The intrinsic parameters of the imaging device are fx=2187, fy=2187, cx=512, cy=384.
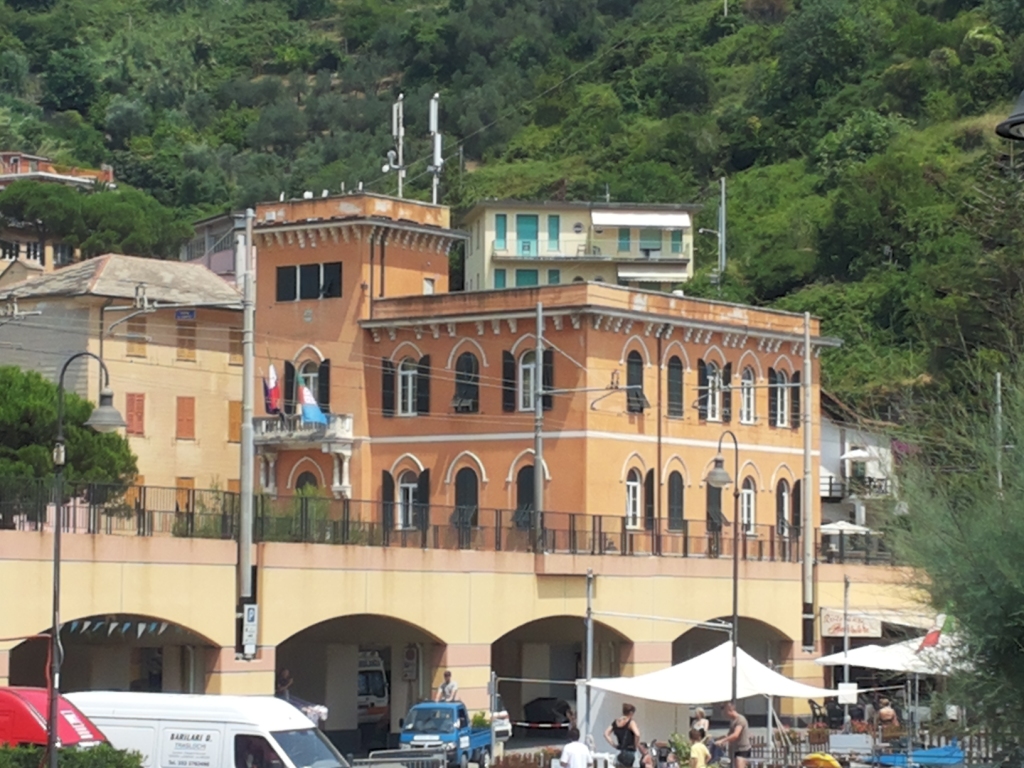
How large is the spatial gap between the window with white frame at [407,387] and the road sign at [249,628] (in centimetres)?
2618

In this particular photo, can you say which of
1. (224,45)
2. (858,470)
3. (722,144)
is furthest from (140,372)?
(224,45)

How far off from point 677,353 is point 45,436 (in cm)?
1788

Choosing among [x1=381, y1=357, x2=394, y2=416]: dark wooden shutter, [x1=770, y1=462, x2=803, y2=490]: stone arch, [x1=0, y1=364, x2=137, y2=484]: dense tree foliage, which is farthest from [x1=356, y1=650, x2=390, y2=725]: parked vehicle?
[x1=770, y1=462, x2=803, y2=490]: stone arch

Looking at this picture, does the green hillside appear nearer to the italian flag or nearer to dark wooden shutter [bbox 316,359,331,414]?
dark wooden shutter [bbox 316,359,331,414]

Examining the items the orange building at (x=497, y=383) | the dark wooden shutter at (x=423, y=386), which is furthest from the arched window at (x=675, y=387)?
the dark wooden shutter at (x=423, y=386)

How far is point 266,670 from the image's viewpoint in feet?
126

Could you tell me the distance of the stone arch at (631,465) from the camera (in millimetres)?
59188

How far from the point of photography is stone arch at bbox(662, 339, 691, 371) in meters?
61.2

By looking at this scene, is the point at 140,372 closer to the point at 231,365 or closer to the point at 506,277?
the point at 231,365

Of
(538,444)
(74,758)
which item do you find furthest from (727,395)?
(74,758)

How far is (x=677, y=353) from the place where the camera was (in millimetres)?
61688

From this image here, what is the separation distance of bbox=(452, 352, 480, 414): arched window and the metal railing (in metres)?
5.31

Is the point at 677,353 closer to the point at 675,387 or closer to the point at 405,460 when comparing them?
the point at 675,387

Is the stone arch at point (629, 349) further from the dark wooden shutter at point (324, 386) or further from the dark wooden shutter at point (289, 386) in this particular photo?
the dark wooden shutter at point (289, 386)
